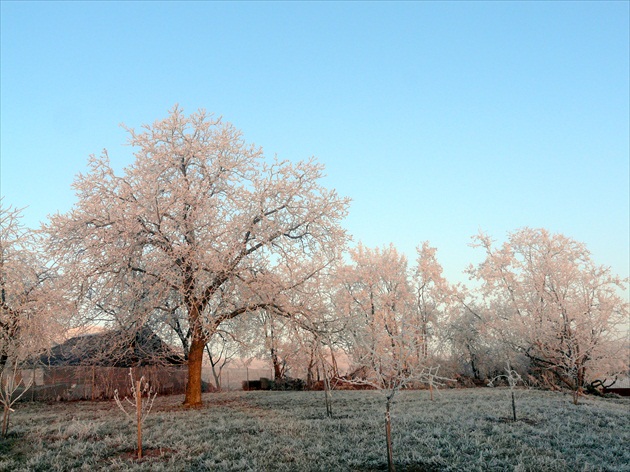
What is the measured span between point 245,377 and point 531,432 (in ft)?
101

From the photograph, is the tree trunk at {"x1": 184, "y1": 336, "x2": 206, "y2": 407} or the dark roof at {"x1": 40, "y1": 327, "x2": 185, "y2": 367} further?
the dark roof at {"x1": 40, "y1": 327, "x2": 185, "y2": 367}

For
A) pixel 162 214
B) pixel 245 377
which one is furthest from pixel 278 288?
pixel 245 377

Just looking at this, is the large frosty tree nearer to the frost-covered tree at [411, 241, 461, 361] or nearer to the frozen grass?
the frozen grass

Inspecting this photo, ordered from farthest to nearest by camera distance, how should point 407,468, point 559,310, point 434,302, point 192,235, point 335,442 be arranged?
point 434,302 → point 559,310 → point 192,235 → point 335,442 → point 407,468

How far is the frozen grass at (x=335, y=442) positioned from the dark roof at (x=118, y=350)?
390 centimetres

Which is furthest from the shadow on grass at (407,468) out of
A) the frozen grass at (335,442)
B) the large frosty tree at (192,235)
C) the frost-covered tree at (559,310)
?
the frost-covered tree at (559,310)

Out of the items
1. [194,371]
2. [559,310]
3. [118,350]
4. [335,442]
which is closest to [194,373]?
[194,371]

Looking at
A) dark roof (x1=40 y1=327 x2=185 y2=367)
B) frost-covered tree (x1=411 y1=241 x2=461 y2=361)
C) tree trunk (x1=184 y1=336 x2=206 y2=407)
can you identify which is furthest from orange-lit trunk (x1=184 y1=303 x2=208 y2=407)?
frost-covered tree (x1=411 y1=241 x2=461 y2=361)

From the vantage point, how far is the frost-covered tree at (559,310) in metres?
23.5

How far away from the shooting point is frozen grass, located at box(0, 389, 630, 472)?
835 cm

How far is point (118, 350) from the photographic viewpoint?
18.8 meters

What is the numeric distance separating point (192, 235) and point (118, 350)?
6432mm

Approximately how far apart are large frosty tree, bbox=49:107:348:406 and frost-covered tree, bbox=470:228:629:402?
1388 centimetres

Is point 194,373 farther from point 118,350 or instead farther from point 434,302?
point 434,302
